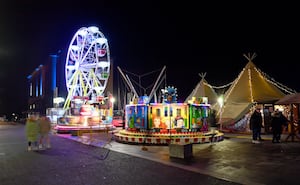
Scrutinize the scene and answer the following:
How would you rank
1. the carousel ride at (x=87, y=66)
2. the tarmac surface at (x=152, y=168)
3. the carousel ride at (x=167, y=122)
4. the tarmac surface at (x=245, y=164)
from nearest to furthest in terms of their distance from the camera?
the tarmac surface at (x=152, y=168), the tarmac surface at (x=245, y=164), the carousel ride at (x=167, y=122), the carousel ride at (x=87, y=66)

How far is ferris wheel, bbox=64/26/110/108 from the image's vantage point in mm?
30641

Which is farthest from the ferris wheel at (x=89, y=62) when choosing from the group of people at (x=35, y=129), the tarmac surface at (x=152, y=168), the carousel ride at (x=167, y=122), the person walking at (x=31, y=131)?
the tarmac surface at (x=152, y=168)

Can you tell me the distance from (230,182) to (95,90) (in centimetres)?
2624

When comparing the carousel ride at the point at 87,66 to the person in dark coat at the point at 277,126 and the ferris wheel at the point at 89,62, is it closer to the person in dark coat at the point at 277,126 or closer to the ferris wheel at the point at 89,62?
the ferris wheel at the point at 89,62

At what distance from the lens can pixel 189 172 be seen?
8.04 m

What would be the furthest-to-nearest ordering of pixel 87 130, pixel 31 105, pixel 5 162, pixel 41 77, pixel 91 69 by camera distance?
pixel 31 105 → pixel 41 77 → pixel 91 69 → pixel 87 130 → pixel 5 162

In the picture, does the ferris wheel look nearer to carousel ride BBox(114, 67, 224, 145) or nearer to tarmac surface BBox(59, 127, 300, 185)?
carousel ride BBox(114, 67, 224, 145)

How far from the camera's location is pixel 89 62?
103ft

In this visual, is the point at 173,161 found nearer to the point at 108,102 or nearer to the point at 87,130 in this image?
the point at 87,130

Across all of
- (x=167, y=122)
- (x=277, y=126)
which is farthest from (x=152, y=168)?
(x=277, y=126)

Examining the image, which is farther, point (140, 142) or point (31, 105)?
point (31, 105)

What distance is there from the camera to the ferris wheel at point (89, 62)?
30.6 meters

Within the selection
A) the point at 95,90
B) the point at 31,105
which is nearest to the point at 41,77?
the point at 31,105

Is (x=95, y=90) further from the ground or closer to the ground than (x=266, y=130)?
further from the ground
